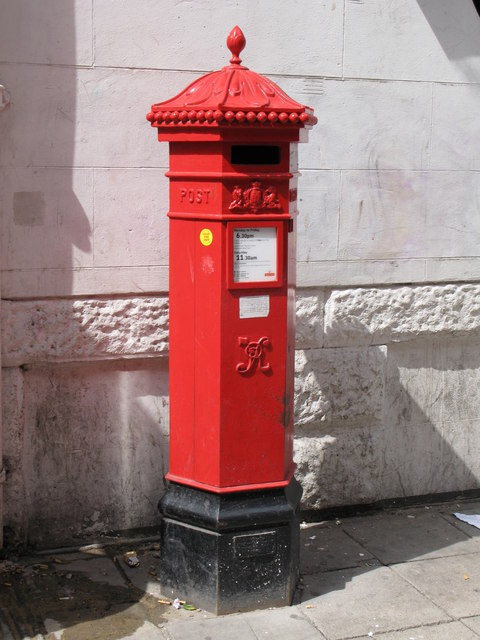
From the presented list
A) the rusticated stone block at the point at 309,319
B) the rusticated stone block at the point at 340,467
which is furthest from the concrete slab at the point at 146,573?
the rusticated stone block at the point at 309,319

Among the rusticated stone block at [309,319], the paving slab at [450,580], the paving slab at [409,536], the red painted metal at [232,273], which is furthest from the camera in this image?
the rusticated stone block at [309,319]

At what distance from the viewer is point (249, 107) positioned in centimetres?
372

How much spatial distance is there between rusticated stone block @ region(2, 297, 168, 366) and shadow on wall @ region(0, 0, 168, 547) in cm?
1

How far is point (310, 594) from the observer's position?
4367 millimetres

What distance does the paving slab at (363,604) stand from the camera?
4.07 meters

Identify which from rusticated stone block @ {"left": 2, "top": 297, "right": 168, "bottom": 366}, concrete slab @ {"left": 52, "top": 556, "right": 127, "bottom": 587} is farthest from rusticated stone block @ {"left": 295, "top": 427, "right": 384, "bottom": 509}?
concrete slab @ {"left": 52, "top": 556, "right": 127, "bottom": 587}

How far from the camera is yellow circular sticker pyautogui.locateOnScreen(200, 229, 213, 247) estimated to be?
12.8ft

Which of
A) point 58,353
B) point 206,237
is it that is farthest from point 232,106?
point 58,353

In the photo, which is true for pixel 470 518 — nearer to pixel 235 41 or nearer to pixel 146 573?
pixel 146 573

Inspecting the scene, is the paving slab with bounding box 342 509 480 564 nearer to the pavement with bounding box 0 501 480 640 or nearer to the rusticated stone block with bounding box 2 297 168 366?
the pavement with bounding box 0 501 480 640

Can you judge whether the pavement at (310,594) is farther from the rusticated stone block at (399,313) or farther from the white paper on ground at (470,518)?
the rusticated stone block at (399,313)

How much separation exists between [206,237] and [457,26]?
237 cm

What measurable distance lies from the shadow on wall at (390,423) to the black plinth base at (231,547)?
3.43 ft

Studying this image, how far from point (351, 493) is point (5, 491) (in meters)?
Result: 2.04
